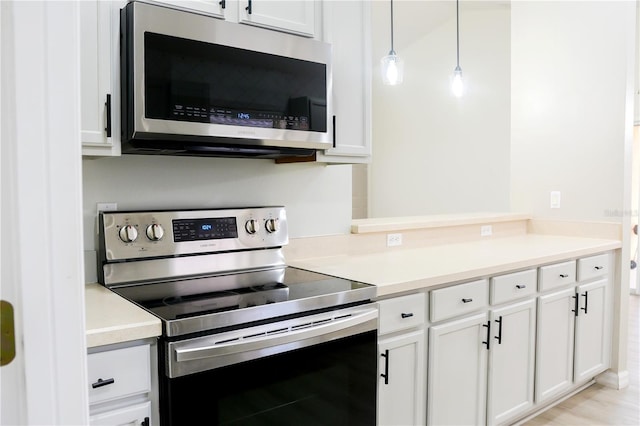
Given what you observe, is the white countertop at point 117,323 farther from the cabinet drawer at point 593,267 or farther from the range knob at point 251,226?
the cabinet drawer at point 593,267

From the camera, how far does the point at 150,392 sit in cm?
133

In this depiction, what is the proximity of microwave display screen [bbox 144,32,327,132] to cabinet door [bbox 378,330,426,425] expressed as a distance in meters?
0.86

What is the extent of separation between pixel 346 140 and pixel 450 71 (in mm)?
3859

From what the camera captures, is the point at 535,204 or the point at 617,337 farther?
the point at 535,204

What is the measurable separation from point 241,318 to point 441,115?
4753mm

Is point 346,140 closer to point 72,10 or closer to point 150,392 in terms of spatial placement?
point 150,392

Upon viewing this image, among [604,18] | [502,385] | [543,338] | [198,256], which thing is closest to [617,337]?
[543,338]

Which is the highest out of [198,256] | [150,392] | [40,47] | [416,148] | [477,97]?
[477,97]

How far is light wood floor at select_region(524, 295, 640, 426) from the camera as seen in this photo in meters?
2.73

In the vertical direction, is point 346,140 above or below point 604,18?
below

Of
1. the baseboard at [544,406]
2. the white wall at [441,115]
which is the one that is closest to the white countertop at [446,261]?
the baseboard at [544,406]

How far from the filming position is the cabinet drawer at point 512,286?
2.30 metres

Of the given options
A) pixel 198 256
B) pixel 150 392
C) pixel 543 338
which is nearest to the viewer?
pixel 150 392

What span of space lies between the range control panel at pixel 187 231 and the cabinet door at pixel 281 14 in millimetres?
706
